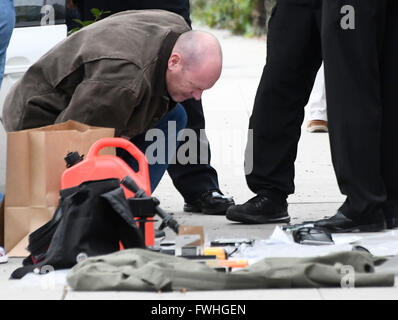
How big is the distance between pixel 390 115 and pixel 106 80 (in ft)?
4.61

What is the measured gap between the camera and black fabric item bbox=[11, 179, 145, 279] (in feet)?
12.0

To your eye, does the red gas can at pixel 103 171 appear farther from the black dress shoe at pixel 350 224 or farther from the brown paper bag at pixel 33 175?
the black dress shoe at pixel 350 224

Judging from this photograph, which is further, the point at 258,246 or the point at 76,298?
the point at 258,246

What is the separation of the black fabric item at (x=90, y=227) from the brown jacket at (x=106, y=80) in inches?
17.0

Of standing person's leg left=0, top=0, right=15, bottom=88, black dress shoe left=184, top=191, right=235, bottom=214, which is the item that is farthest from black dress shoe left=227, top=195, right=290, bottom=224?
standing person's leg left=0, top=0, right=15, bottom=88

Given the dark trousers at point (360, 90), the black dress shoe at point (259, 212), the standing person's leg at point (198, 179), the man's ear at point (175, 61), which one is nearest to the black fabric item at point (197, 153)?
the standing person's leg at point (198, 179)

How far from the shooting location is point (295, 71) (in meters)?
4.70

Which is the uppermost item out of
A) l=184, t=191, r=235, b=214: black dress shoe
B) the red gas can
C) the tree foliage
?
the red gas can

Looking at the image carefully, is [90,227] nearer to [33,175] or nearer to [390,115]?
[33,175]

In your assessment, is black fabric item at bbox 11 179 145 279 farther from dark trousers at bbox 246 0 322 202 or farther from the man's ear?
dark trousers at bbox 246 0 322 202

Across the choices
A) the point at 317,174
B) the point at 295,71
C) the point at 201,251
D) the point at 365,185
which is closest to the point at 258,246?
the point at 201,251

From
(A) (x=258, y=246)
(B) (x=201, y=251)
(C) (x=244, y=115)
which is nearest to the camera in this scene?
(B) (x=201, y=251)
